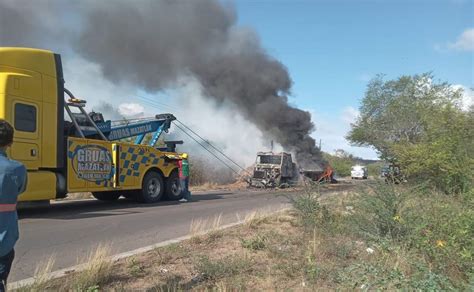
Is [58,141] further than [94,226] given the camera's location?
Yes

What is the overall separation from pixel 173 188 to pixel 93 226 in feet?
20.6

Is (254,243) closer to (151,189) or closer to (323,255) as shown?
(323,255)

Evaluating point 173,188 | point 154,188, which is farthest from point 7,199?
point 173,188

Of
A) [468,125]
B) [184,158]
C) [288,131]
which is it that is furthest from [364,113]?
[184,158]

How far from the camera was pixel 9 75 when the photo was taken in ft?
33.7

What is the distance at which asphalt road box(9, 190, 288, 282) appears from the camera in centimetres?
690

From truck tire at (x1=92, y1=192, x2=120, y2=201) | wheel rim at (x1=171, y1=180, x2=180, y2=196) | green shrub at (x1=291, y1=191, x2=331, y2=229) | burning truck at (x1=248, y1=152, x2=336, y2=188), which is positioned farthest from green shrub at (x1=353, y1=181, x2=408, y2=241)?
burning truck at (x1=248, y1=152, x2=336, y2=188)

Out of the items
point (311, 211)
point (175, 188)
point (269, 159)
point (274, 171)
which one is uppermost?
point (269, 159)

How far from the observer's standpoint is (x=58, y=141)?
11297mm

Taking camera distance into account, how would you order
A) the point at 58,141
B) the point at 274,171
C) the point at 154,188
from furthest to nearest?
the point at 274,171
the point at 154,188
the point at 58,141

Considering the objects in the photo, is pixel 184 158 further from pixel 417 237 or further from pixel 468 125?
pixel 417 237

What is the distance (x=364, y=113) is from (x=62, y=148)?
102 feet

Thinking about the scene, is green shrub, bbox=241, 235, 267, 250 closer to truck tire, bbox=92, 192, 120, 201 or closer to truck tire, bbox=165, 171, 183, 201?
truck tire, bbox=165, 171, 183, 201

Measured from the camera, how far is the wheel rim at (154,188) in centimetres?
1472
